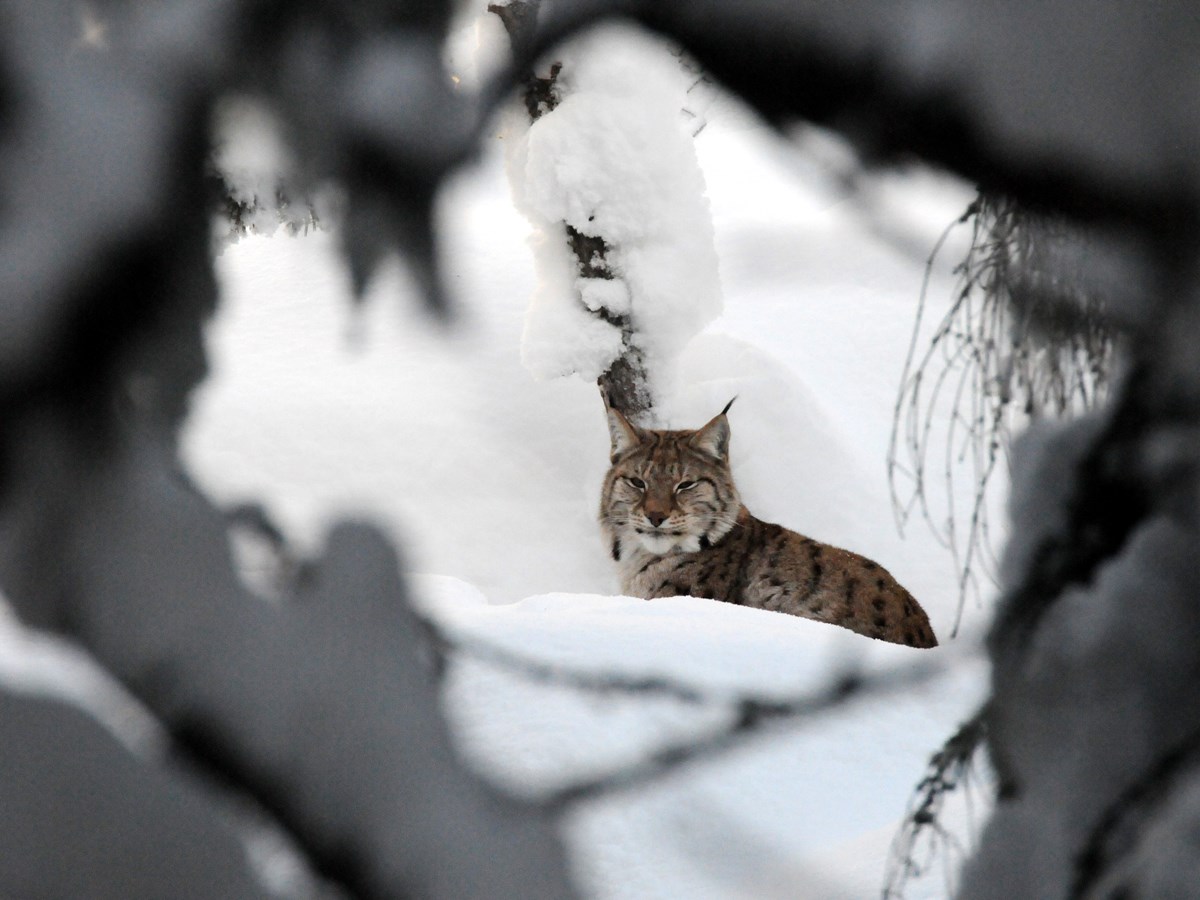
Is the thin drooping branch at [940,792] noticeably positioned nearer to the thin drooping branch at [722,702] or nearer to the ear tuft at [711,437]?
the thin drooping branch at [722,702]

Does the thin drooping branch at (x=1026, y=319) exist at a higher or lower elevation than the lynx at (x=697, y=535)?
lower

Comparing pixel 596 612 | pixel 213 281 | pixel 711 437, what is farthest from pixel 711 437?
pixel 213 281

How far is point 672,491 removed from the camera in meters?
3.28

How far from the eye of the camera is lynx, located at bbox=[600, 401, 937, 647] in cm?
305

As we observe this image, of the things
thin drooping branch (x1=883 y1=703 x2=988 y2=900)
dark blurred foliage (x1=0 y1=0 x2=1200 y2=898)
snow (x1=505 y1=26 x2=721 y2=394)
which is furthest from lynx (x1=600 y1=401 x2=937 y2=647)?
dark blurred foliage (x1=0 y1=0 x2=1200 y2=898)

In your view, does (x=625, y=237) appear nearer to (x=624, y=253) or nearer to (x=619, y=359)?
(x=624, y=253)

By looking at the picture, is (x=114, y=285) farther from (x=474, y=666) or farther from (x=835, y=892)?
(x=835, y=892)

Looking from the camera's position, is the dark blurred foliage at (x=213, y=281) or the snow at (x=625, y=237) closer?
the dark blurred foliage at (x=213, y=281)

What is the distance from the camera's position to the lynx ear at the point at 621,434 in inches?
134

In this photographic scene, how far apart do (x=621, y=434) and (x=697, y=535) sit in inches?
16.3

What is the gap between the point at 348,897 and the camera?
50 cm

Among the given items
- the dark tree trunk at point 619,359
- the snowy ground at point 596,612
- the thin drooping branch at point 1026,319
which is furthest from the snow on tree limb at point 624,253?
the thin drooping branch at point 1026,319

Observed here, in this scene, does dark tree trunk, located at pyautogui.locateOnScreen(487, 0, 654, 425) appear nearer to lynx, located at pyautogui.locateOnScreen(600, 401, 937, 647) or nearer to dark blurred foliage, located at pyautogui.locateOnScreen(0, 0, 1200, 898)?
lynx, located at pyautogui.locateOnScreen(600, 401, 937, 647)

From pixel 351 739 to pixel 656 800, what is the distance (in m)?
0.33
